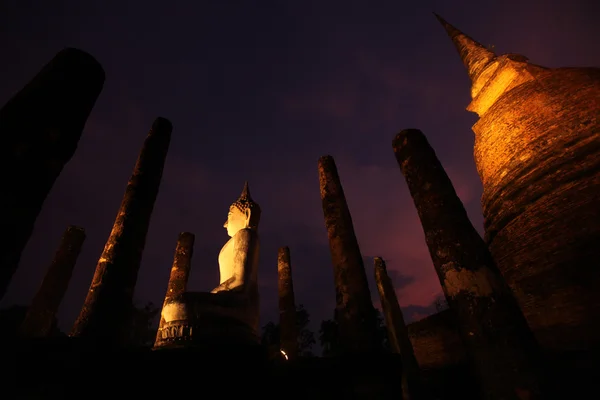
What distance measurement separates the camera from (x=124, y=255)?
19.8ft

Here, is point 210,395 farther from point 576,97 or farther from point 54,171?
point 576,97

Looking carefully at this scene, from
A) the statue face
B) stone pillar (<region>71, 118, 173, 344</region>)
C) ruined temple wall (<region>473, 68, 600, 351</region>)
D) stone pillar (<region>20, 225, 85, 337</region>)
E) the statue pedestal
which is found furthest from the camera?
stone pillar (<region>20, 225, 85, 337</region>)

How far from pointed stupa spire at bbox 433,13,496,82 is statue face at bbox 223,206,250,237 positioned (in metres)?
16.6

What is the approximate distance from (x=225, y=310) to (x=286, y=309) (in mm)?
9177

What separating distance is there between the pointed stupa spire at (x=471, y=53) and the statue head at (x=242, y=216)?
53.5 feet

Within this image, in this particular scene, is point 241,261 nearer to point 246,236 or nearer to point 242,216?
point 246,236

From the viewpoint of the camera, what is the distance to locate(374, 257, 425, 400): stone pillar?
10.2 meters

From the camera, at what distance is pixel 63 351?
258 centimetres

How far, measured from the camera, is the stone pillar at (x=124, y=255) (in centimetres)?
527

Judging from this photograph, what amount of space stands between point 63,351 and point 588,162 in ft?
42.5

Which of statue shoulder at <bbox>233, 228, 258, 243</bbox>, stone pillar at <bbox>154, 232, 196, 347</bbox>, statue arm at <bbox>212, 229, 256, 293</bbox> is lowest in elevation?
statue arm at <bbox>212, 229, 256, 293</bbox>

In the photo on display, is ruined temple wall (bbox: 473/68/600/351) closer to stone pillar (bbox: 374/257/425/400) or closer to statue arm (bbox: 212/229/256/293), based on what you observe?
stone pillar (bbox: 374/257/425/400)

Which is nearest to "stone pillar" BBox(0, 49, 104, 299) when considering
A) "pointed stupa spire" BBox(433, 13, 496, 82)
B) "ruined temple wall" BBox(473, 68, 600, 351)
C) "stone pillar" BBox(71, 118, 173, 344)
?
"stone pillar" BBox(71, 118, 173, 344)

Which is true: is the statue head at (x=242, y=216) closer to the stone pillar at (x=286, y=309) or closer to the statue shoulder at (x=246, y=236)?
the statue shoulder at (x=246, y=236)
